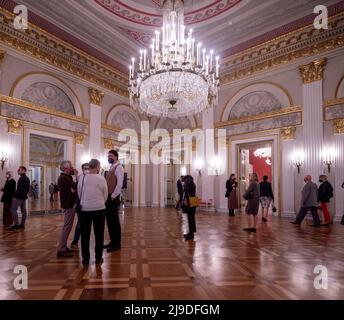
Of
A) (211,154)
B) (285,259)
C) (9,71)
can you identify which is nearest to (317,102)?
(211,154)

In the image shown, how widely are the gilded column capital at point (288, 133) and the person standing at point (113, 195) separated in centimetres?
681

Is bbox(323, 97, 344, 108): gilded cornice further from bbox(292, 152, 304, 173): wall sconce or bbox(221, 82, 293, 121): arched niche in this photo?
bbox(292, 152, 304, 173): wall sconce

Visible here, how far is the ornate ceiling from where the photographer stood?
25.6 ft

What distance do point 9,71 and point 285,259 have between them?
8558 mm

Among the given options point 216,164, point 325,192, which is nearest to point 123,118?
point 216,164

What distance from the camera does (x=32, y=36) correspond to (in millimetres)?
8422

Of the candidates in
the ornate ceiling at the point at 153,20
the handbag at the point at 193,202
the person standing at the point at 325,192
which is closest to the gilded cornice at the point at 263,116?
the ornate ceiling at the point at 153,20

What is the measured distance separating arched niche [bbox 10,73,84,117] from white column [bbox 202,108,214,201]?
498 centimetres

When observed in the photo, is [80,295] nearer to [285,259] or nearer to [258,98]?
[285,259]

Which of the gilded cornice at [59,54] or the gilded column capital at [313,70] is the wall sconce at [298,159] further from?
the gilded cornice at [59,54]

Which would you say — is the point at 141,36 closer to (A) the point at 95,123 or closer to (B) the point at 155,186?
(A) the point at 95,123

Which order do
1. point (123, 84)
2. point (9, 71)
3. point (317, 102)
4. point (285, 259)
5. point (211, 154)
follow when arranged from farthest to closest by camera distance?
point (123, 84) → point (211, 154) → point (317, 102) → point (9, 71) → point (285, 259)

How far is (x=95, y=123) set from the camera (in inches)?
424

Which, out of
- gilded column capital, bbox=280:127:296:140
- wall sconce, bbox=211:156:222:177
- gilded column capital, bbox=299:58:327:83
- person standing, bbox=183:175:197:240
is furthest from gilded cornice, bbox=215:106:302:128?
person standing, bbox=183:175:197:240
